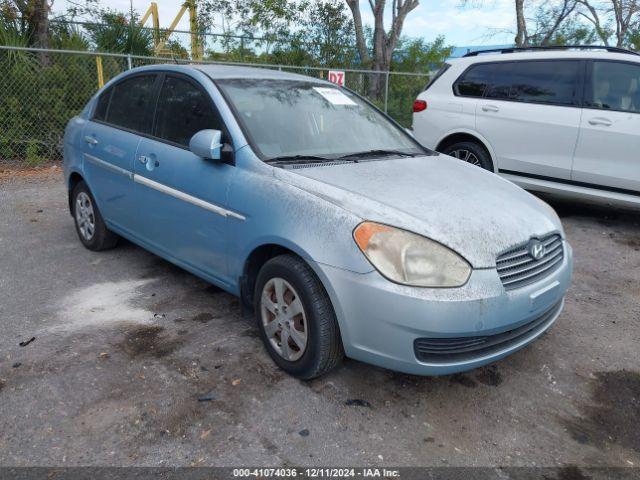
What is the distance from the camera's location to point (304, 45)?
14.9 m

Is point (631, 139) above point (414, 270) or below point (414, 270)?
above

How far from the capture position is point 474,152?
6.70m

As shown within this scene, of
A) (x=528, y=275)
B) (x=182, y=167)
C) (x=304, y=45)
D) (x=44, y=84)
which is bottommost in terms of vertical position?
(x=528, y=275)

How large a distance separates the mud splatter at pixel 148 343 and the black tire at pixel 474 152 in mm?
4612

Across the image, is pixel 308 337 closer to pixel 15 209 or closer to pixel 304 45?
pixel 15 209

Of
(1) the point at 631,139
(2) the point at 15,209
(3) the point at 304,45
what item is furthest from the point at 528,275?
(3) the point at 304,45

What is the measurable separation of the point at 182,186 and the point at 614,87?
483cm

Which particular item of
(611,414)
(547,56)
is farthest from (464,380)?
(547,56)

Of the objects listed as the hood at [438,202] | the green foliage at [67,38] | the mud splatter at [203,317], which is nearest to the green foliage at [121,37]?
the green foliage at [67,38]

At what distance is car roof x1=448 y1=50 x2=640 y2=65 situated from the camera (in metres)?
5.77

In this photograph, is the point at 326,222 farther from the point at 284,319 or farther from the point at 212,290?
the point at 212,290

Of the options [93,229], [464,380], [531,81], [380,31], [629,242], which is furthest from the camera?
[380,31]

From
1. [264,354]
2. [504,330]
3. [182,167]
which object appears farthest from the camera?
[182,167]

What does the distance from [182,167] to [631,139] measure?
15.1ft
